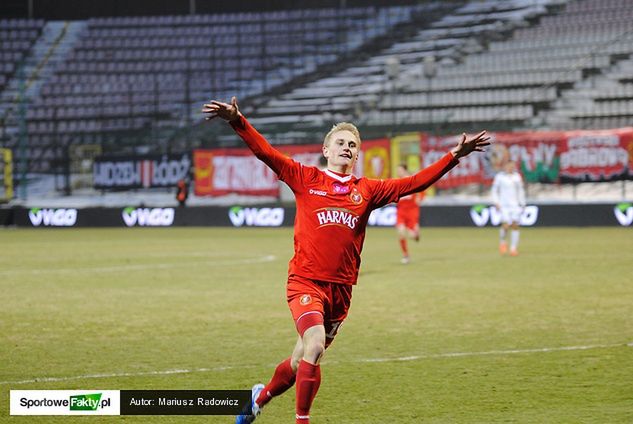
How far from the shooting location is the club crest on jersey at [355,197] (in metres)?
7.50

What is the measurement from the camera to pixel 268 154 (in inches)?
290

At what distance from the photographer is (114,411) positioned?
8.26 metres

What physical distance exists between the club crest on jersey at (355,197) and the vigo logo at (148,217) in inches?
1326

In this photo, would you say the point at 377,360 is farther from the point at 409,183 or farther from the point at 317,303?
the point at 317,303

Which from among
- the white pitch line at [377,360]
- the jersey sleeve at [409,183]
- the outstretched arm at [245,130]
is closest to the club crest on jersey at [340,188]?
the jersey sleeve at [409,183]

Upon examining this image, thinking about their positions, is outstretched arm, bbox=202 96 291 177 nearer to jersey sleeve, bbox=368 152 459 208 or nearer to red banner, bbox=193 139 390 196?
jersey sleeve, bbox=368 152 459 208

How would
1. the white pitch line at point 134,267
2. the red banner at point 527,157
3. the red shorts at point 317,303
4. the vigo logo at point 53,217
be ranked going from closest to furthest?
1. the red shorts at point 317,303
2. the white pitch line at point 134,267
3. the red banner at point 527,157
4. the vigo logo at point 53,217

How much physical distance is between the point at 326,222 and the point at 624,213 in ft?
93.4

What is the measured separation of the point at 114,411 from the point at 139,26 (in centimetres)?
4648

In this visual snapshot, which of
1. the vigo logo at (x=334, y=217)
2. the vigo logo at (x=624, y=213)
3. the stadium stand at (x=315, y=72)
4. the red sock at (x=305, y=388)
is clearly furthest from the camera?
the stadium stand at (x=315, y=72)

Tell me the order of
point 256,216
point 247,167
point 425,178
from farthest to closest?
1. point 247,167
2. point 256,216
3. point 425,178

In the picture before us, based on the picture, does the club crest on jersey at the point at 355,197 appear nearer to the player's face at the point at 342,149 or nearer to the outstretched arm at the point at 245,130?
the player's face at the point at 342,149

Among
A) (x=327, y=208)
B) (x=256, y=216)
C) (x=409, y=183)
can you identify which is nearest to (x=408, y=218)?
(x=256, y=216)

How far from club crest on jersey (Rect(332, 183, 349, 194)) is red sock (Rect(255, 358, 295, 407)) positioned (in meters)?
1.22
